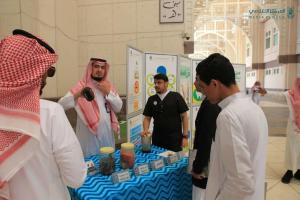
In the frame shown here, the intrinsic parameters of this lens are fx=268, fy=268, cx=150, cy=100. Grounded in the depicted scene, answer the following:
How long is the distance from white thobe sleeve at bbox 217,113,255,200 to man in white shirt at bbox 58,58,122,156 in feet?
5.32

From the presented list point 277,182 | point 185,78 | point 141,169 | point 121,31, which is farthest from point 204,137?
point 121,31

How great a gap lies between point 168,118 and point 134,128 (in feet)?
2.65

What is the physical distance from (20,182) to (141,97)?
8.72 feet

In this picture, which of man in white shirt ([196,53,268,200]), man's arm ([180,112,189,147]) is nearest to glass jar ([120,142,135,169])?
man in white shirt ([196,53,268,200])

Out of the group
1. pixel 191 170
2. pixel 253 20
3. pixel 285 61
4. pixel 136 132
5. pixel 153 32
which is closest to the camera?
pixel 191 170

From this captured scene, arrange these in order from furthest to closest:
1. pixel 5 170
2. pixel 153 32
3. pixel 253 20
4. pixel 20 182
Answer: pixel 253 20 → pixel 153 32 → pixel 20 182 → pixel 5 170

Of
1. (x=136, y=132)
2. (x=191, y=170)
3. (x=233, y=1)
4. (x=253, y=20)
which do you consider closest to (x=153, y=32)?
(x=136, y=132)

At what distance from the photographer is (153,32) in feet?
15.4

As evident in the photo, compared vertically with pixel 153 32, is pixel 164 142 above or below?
below

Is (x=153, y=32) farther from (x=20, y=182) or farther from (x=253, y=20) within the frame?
(x=253, y=20)

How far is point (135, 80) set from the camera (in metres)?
3.43

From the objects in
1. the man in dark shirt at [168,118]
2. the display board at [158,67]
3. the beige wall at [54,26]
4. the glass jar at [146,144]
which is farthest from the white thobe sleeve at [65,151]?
the display board at [158,67]

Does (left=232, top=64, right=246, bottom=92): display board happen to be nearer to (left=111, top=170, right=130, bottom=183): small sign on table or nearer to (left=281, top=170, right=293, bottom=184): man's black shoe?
(left=281, top=170, right=293, bottom=184): man's black shoe

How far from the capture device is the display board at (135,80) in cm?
320
